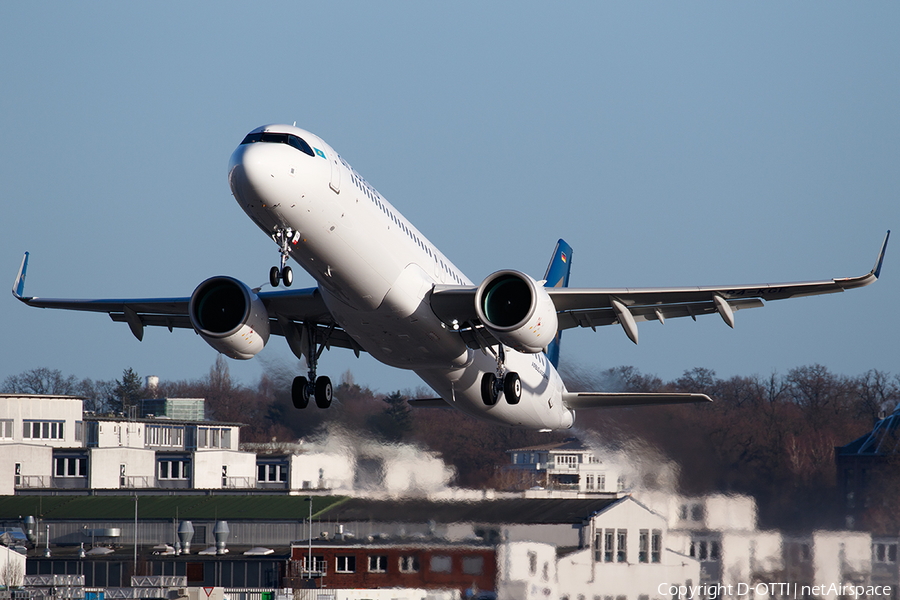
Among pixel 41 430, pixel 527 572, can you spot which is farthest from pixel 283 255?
pixel 41 430

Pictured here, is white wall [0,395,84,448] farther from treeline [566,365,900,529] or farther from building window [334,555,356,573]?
treeline [566,365,900,529]

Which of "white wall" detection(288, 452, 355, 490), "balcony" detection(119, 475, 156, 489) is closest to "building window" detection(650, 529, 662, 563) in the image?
"white wall" detection(288, 452, 355, 490)

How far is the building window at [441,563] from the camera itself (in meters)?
27.2

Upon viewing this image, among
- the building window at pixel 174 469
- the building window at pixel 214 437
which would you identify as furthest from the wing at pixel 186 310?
the building window at pixel 174 469

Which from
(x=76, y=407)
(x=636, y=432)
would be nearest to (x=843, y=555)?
(x=636, y=432)

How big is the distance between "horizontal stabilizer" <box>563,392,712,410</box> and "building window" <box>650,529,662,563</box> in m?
3.21

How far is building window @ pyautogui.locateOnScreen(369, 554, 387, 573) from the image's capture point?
28922 millimetres

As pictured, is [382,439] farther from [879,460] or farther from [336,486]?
[879,460]

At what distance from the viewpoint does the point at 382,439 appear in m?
31.7

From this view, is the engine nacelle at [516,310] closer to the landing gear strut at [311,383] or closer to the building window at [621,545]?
the landing gear strut at [311,383]

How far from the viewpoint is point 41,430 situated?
6119 cm

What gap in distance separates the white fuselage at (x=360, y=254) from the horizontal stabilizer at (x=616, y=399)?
3.88m

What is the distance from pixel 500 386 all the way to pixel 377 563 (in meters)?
7.34

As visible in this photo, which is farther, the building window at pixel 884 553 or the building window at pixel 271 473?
the building window at pixel 271 473
